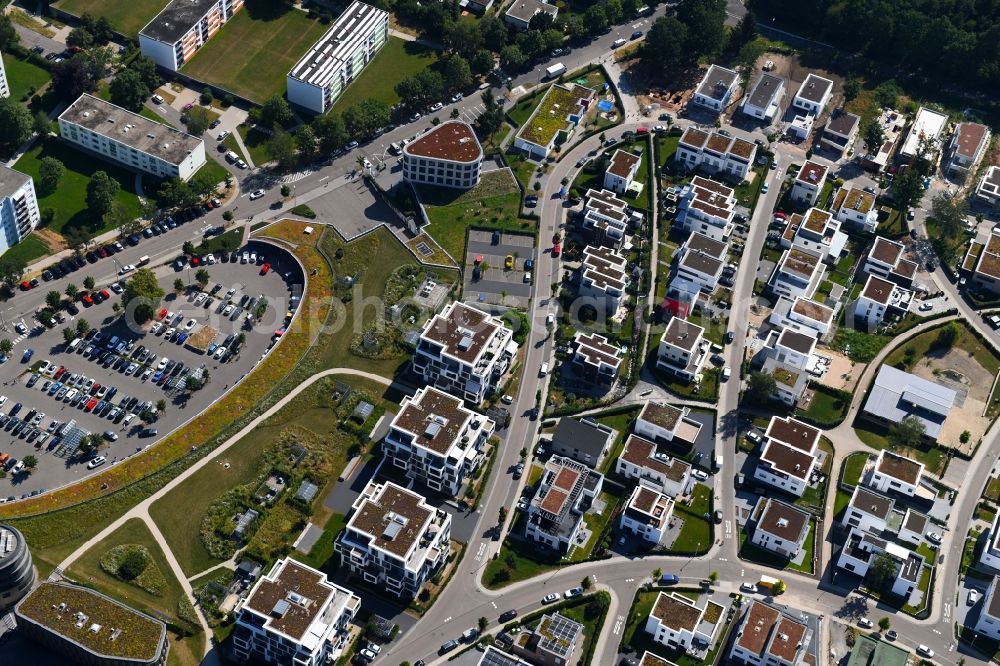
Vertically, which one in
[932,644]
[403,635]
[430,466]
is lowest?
[403,635]

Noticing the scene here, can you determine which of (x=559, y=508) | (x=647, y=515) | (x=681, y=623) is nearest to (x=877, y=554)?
(x=681, y=623)

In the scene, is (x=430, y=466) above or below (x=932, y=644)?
below

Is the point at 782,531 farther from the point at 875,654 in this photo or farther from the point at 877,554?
the point at 875,654

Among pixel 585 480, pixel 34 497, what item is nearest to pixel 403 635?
pixel 585 480

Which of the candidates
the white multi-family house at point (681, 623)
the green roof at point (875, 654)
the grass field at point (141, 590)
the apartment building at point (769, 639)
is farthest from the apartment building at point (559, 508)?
the grass field at point (141, 590)

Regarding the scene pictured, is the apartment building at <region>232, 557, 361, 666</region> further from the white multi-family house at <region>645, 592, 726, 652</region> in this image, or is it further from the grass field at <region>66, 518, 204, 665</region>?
the white multi-family house at <region>645, 592, 726, 652</region>

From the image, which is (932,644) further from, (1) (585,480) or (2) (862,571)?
(1) (585,480)

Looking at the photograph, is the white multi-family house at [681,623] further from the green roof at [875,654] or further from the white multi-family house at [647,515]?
the green roof at [875,654]
